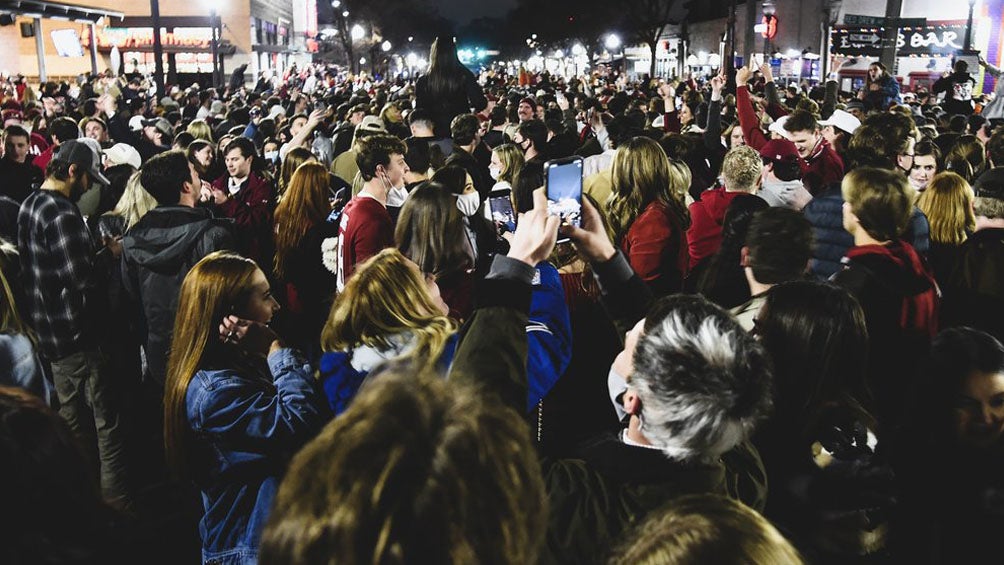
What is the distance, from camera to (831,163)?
7879 millimetres

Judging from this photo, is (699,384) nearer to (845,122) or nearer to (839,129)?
(845,122)

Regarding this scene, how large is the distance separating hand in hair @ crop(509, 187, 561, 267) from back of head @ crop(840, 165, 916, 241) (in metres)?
2.49

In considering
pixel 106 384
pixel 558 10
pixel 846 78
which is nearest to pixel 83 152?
pixel 106 384

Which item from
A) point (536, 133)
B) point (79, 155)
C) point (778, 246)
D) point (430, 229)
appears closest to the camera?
point (778, 246)

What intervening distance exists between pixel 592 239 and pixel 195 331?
1573 mm

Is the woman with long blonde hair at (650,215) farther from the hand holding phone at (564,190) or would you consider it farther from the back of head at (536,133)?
the back of head at (536,133)

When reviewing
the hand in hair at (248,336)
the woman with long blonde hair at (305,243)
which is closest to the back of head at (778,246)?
the hand in hair at (248,336)

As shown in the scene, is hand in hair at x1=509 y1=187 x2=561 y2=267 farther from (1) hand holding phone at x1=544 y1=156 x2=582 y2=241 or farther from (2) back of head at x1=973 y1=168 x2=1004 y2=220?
(2) back of head at x1=973 y1=168 x2=1004 y2=220

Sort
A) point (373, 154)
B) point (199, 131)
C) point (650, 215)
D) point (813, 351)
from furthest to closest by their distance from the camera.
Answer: point (199, 131) → point (373, 154) → point (650, 215) → point (813, 351)

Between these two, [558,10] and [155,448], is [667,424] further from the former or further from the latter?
[558,10]

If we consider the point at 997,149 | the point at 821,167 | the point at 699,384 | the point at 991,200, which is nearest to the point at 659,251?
the point at 991,200

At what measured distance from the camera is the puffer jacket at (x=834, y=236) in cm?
498

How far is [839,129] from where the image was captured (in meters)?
8.68

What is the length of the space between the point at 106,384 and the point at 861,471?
454 centimetres
